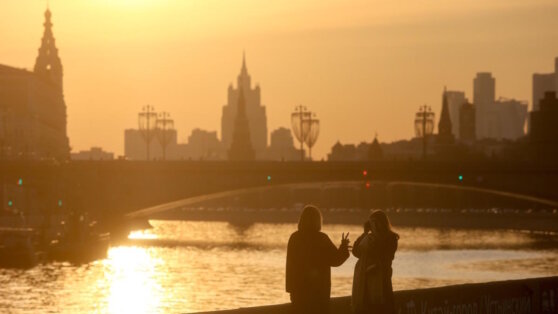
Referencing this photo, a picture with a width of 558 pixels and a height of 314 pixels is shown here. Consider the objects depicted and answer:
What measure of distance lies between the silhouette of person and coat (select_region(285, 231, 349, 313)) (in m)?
0.42

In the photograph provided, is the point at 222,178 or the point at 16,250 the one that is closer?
the point at 16,250

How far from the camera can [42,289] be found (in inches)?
2776

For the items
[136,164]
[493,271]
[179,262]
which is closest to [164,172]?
[136,164]

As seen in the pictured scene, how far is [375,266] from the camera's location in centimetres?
2020

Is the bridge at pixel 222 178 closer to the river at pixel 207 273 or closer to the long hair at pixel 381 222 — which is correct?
the river at pixel 207 273

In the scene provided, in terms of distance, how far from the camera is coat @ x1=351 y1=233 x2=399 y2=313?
65.9ft

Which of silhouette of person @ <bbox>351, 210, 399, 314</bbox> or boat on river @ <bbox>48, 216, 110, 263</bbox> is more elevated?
silhouette of person @ <bbox>351, 210, 399, 314</bbox>

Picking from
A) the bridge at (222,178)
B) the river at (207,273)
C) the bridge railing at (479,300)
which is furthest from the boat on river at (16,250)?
the bridge railing at (479,300)

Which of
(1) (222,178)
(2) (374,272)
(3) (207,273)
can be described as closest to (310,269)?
(2) (374,272)

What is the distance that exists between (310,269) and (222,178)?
9804cm

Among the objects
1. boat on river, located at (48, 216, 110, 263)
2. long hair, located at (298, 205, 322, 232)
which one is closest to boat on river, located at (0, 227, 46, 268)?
boat on river, located at (48, 216, 110, 263)

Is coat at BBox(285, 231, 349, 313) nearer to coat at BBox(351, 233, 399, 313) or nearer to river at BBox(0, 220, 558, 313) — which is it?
coat at BBox(351, 233, 399, 313)

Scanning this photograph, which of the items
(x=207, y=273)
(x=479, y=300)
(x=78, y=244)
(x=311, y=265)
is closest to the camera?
(x=311, y=265)

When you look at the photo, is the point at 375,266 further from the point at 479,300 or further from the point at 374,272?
the point at 479,300
